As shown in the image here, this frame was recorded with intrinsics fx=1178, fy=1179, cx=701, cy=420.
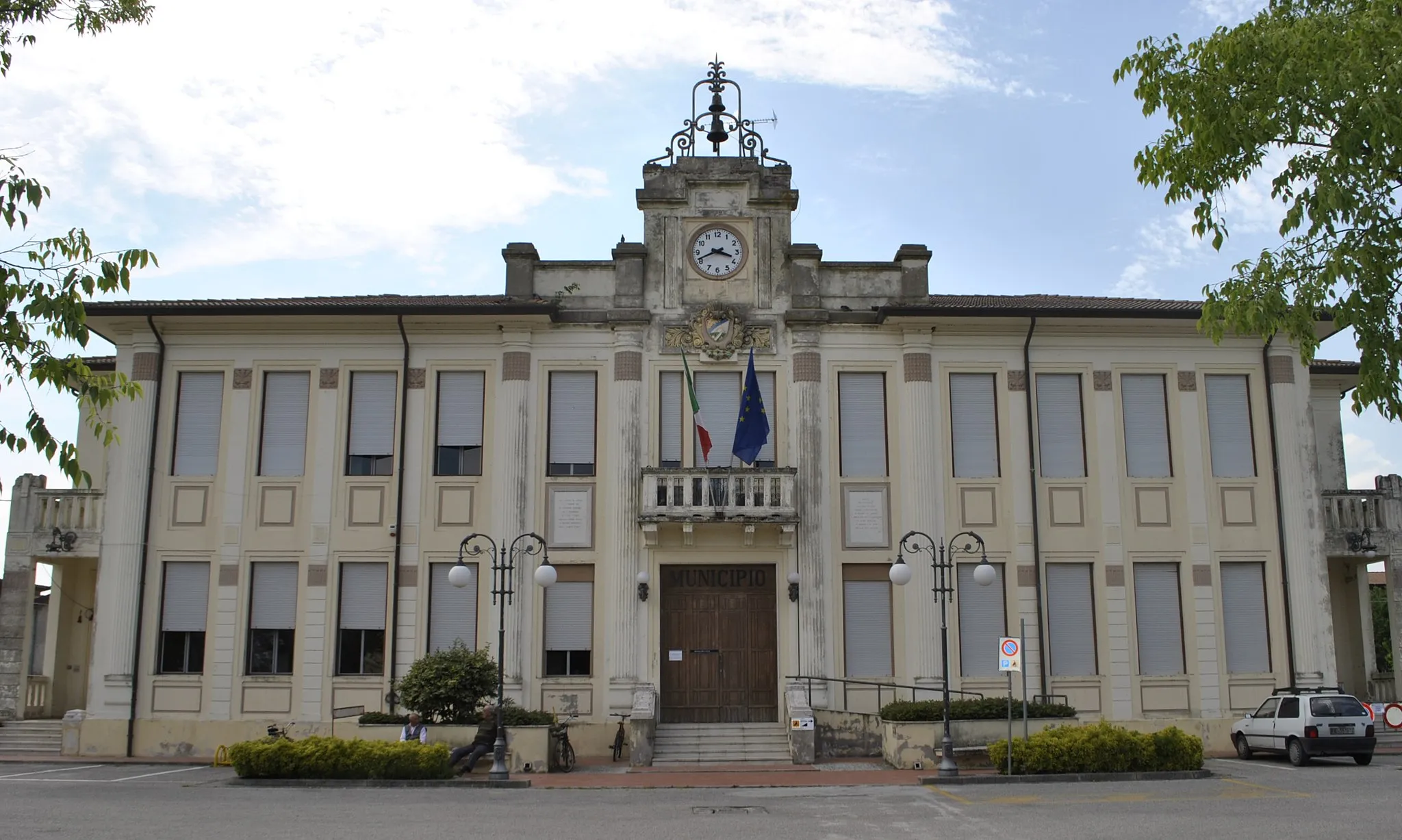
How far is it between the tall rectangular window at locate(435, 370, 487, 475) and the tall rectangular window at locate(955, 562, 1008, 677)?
11.1 meters

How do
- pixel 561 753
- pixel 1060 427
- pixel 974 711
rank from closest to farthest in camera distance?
pixel 974 711 < pixel 561 753 < pixel 1060 427

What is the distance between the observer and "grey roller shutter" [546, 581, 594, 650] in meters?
25.7

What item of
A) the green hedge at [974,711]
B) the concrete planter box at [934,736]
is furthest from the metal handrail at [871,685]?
the concrete planter box at [934,736]

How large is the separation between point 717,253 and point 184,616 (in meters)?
14.4

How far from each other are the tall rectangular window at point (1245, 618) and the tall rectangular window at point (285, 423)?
21.0 meters

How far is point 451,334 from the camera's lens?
2700 cm

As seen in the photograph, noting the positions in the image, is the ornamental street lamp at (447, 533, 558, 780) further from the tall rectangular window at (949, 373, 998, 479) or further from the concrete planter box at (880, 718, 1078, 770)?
the tall rectangular window at (949, 373, 998, 479)

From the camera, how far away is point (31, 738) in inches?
1037

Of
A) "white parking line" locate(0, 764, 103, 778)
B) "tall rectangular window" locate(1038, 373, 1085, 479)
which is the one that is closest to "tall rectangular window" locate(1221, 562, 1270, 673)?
"tall rectangular window" locate(1038, 373, 1085, 479)

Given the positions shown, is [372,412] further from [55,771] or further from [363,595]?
[55,771]

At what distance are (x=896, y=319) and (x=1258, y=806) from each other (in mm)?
13486

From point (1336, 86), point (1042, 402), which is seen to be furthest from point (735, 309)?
point (1336, 86)

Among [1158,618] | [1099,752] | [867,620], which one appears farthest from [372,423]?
[1158,618]

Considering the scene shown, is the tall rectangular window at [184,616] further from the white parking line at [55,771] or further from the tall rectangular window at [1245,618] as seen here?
the tall rectangular window at [1245,618]
